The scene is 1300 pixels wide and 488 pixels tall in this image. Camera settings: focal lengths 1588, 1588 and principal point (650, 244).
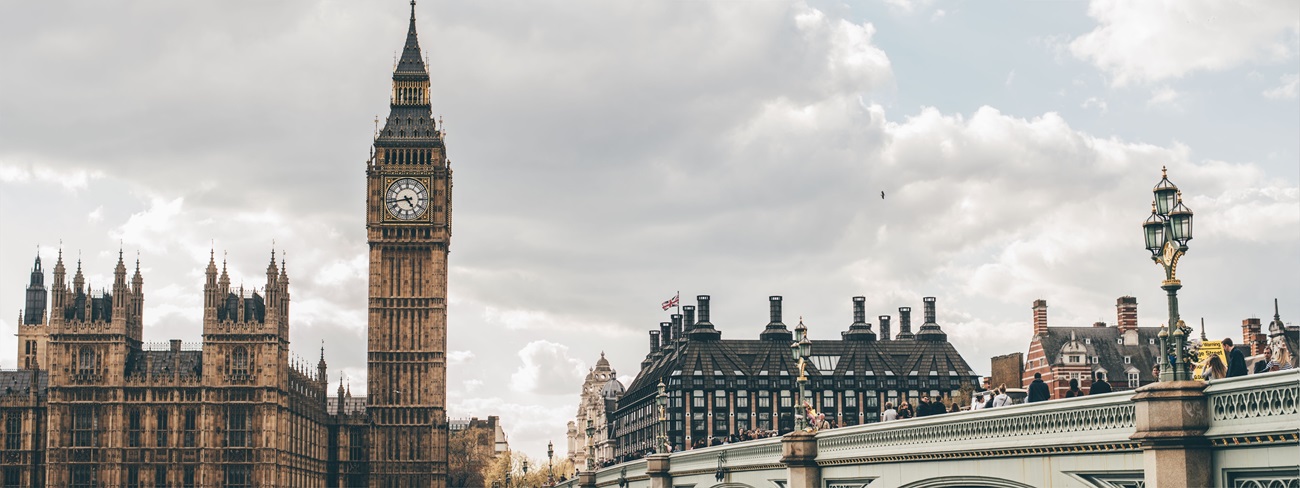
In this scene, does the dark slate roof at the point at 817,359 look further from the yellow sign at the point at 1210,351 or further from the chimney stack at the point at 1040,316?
the yellow sign at the point at 1210,351

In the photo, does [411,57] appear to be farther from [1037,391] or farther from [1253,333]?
[1037,391]

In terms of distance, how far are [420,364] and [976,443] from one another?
400ft

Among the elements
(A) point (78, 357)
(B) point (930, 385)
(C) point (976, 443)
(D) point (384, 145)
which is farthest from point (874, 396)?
(C) point (976, 443)

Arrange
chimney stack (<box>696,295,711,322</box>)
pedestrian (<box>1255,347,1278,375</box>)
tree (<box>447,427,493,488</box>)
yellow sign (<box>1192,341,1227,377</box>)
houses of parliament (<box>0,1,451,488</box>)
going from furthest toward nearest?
1. tree (<box>447,427,493,488</box>)
2. chimney stack (<box>696,295,711,322</box>)
3. houses of parliament (<box>0,1,451,488</box>)
4. pedestrian (<box>1255,347,1278,375</box>)
5. yellow sign (<box>1192,341,1227,377</box>)

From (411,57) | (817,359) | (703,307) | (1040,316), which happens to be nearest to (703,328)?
(703,307)

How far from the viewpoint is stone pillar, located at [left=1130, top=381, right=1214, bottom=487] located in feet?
60.5

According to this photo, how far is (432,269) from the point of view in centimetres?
14700

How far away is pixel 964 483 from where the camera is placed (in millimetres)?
26609

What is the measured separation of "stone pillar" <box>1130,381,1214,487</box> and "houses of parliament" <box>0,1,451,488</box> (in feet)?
385

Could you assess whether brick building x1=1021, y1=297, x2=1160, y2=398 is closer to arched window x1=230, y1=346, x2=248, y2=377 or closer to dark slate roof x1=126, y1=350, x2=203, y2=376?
arched window x1=230, y1=346, x2=248, y2=377

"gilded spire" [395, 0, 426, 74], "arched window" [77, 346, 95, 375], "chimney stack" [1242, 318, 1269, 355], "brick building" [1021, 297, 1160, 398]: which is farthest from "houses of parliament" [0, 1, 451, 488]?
"chimney stack" [1242, 318, 1269, 355]

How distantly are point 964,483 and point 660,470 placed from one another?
2848 cm

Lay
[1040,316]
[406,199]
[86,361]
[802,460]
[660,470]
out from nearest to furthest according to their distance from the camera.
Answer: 1. [802,460]
2. [660,470]
3. [1040,316]
4. [86,361]
5. [406,199]

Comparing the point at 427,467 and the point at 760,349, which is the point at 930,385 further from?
the point at 427,467
